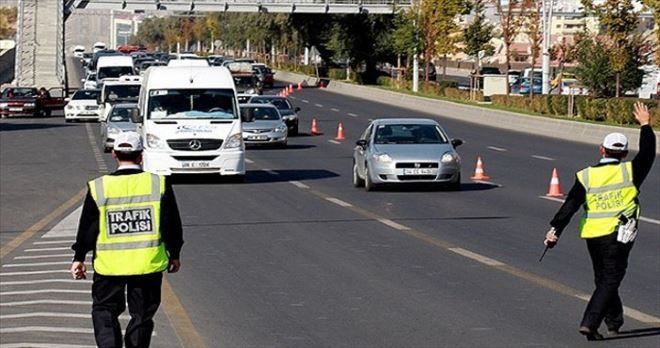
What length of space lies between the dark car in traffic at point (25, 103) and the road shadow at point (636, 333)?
184 feet

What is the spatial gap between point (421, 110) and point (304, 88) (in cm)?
3079

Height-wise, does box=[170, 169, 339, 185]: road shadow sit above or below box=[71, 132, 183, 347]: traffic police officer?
below

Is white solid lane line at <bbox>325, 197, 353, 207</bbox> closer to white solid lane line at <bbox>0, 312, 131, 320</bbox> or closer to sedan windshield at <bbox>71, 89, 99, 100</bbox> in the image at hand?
white solid lane line at <bbox>0, 312, 131, 320</bbox>

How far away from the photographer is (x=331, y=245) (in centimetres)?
1875

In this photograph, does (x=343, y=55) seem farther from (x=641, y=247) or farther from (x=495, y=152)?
(x=641, y=247)

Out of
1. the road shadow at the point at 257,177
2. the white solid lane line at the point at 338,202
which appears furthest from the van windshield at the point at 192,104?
the white solid lane line at the point at 338,202

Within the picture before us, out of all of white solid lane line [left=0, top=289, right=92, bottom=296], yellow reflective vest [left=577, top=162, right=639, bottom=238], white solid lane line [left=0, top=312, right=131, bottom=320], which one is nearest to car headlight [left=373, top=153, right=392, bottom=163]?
white solid lane line [left=0, top=289, right=92, bottom=296]

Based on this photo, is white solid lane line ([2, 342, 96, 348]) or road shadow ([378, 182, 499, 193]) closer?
white solid lane line ([2, 342, 96, 348])

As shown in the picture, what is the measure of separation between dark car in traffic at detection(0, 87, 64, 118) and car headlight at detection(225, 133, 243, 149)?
37.5 m

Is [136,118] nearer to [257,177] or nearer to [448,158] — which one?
[257,177]

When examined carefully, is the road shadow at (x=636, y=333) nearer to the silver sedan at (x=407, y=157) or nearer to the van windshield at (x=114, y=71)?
the silver sedan at (x=407, y=157)

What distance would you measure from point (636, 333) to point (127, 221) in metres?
4.63

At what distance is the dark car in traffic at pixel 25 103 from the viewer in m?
65.8

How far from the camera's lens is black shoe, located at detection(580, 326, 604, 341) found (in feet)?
37.8
